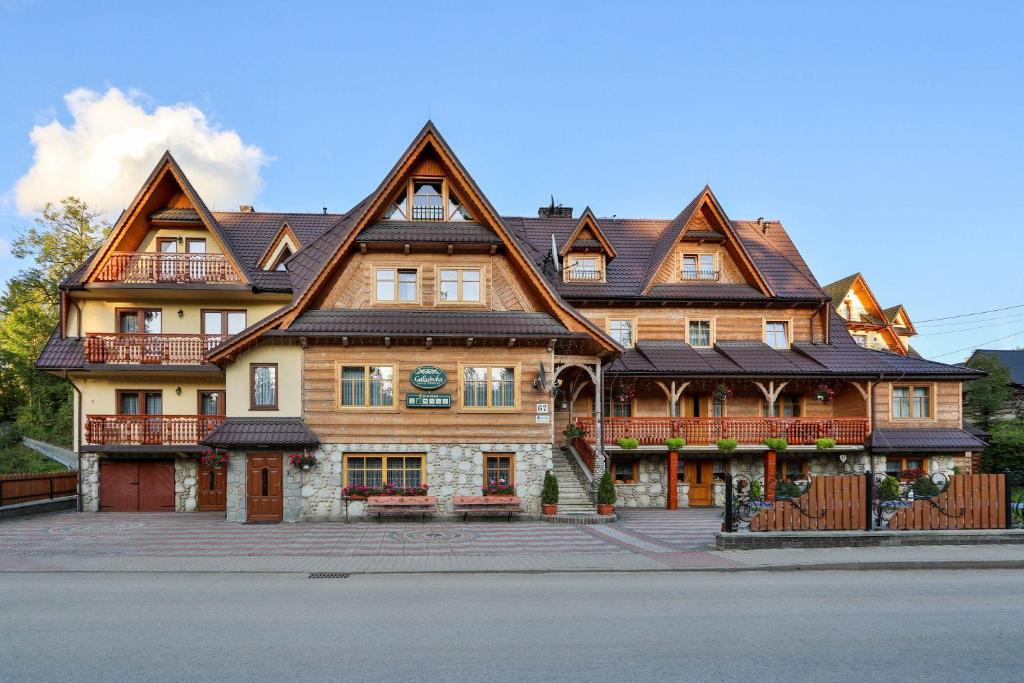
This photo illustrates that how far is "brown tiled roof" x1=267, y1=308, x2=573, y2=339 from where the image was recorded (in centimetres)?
2081

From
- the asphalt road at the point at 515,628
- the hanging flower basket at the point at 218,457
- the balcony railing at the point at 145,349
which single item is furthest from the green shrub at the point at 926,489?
the balcony railing at the point at 145,349

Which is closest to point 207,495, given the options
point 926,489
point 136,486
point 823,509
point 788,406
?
point 136,486

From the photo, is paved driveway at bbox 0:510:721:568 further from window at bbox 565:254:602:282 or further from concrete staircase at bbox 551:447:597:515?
window at bbox 565:254:602:282

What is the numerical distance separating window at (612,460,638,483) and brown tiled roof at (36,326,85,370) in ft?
65.1

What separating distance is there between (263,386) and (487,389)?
6987 millimetres

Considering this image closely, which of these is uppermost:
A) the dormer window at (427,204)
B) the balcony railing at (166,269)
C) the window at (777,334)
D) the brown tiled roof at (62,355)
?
the dormer window at (427,204)

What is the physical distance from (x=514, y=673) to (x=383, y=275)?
656 inches

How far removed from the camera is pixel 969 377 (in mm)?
27750

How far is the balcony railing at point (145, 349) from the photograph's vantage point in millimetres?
24328

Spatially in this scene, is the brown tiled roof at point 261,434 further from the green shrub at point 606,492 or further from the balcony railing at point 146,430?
the green shrub at point 606,492

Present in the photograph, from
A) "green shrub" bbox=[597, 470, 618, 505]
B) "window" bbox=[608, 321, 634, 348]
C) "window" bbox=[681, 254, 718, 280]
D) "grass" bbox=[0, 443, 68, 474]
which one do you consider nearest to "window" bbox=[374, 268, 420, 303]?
"green shrub" bbox=[597, 470, 618, 505]

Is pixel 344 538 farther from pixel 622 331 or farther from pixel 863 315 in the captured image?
pixel 863 315

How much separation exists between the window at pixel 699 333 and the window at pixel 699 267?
1955 mm

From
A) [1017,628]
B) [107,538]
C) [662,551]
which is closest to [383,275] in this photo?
[107,538]
